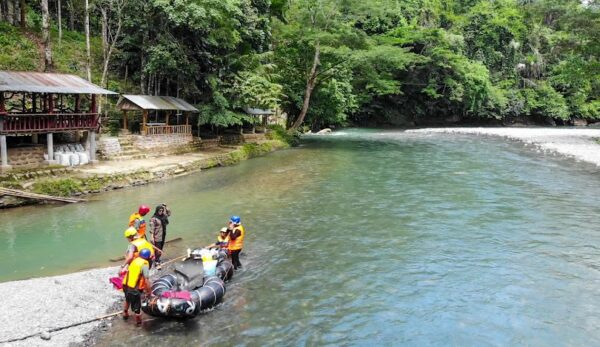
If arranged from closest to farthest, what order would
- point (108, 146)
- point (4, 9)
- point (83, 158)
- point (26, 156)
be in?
point (26, 156)
point (83, 158)
point (108, 146)
point (4, 9)

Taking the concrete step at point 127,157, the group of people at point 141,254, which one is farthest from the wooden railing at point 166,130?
the group of people at point 141,254

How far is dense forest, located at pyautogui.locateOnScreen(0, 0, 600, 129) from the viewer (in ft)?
111

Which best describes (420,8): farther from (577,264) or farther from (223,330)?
(223,330)

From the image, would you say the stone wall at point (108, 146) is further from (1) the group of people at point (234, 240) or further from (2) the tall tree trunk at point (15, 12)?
(2) the tall tree trunk at point (15, 12)

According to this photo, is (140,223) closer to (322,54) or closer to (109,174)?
(109,174)

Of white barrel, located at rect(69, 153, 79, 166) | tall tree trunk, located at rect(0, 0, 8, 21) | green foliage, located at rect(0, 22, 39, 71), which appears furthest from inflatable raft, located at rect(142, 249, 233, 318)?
tall tree trunk, located at rect(0, 0, 8, 21)

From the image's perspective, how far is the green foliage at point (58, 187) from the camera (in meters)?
19.9

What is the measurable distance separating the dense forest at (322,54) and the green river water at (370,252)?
1126 cm

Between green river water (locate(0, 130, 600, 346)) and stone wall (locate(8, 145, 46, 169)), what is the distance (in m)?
4.40

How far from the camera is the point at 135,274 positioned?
31.3ft

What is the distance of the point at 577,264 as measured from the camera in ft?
44.3

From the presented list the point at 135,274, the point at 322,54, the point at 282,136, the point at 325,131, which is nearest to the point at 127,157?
the point at 282,136

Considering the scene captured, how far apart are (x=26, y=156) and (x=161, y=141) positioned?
9974 millimetres

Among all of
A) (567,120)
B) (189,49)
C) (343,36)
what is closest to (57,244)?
(189,49)
